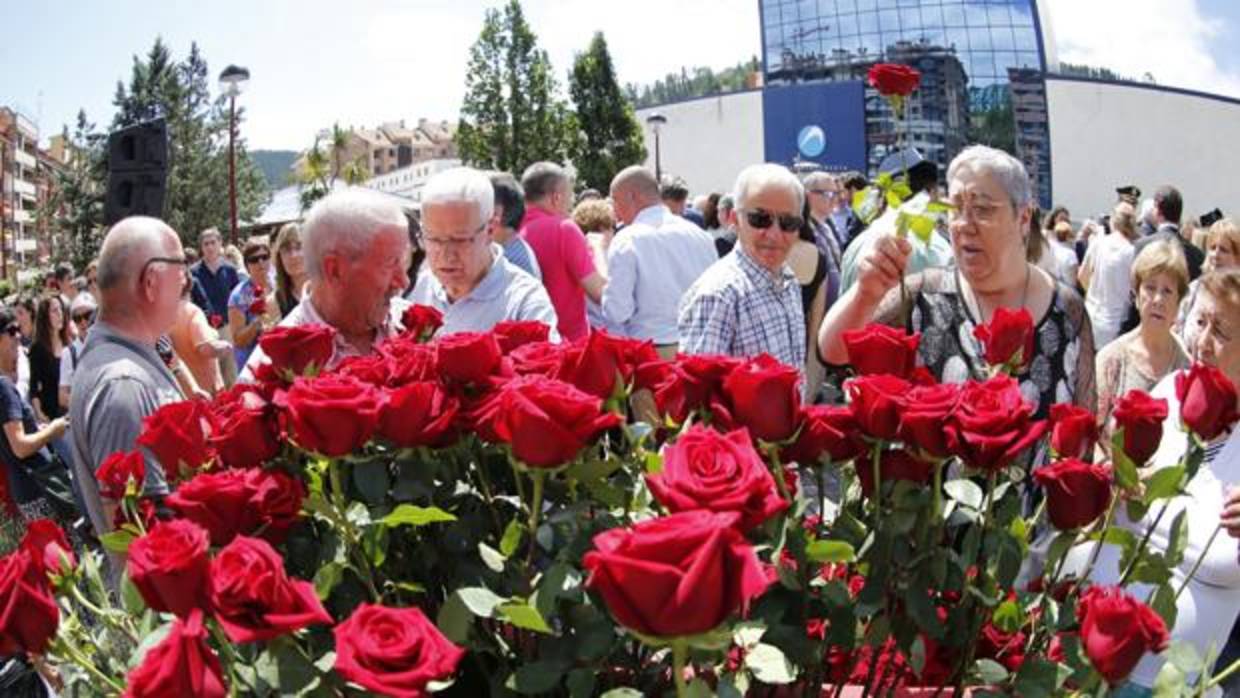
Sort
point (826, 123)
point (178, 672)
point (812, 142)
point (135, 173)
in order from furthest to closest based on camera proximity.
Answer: point (826, 123) → point (812, 142) → point (135, 173) → point (178, 672)

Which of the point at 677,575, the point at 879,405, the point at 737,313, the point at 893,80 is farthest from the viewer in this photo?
the point at 737,313

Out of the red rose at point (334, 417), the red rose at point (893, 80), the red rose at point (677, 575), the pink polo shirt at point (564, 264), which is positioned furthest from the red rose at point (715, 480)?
the pink polo shirt at point (564, 264)

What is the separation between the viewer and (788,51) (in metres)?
53.1

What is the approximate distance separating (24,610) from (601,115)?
48.1m

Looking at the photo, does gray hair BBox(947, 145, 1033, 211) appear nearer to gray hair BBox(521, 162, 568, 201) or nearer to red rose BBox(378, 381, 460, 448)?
red rose BBox(378, 381, 460, 448)

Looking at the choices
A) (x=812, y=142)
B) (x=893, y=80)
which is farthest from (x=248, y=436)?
(x=812, y=142)

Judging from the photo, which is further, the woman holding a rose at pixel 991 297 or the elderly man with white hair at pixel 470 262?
the elderly man with white hair at pixel 470 262

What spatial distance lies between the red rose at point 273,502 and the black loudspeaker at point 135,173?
10197 millimetres

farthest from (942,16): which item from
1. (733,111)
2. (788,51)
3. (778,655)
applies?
(778,655)

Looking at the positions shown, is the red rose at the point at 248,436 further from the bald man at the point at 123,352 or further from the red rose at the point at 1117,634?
the bald man at the point at 123,352

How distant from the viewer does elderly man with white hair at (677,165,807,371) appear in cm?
361

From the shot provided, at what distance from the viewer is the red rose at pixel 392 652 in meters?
0.75

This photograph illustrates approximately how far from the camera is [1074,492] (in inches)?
41.9

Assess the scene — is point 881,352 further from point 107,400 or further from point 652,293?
point 652,293
